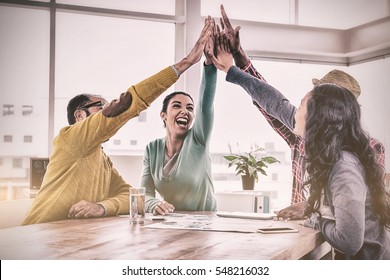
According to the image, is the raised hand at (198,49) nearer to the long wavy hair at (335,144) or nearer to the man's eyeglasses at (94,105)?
the man's eyeglasses at (94,105)

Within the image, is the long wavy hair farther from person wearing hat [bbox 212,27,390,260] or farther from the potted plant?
the potted plant

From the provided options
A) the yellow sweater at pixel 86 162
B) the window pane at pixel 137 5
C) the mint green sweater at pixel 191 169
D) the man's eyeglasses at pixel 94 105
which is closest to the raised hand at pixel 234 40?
the mint green sweater at pixel 191 169

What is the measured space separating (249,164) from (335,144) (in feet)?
3.05

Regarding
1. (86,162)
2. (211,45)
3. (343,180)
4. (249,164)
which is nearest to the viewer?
(343,180)

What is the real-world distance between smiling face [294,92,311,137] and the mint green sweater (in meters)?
0.55

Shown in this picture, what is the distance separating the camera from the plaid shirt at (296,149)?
2600 millimetres

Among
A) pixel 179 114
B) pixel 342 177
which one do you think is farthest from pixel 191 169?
pixel 342 177

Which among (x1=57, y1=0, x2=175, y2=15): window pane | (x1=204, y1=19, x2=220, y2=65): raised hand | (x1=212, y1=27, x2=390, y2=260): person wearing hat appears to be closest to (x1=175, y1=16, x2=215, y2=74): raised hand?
(x1=204, y1=19, x2=220, y2=65): raised hand

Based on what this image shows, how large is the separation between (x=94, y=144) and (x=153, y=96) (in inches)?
15.6

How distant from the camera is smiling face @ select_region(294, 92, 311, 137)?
257 centimetres

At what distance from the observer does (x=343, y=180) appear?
2.15 m

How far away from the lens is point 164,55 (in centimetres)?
300

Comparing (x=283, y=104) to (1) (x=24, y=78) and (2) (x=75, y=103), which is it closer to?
(2) (x=75, y=103)

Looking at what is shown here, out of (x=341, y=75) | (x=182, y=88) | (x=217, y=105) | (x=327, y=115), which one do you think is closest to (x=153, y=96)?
(x=182, y=88)
